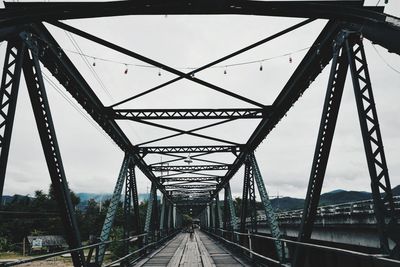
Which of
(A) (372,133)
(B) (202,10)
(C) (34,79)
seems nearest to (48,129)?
(C) (34,79)

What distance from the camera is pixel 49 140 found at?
747 cm

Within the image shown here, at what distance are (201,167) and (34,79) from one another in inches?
768

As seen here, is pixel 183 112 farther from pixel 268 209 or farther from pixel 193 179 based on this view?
pixel 193 179

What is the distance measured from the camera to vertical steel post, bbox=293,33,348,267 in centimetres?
711

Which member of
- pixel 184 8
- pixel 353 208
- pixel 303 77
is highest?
pixel 184 8

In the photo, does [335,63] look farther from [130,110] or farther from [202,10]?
[130,110]

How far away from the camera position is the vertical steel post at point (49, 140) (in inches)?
282

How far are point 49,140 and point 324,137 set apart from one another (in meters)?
6.32

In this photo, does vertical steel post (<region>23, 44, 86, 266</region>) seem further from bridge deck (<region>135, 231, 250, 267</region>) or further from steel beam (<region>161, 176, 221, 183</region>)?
steel beam (<region>161, 176, 221, 183</region>)

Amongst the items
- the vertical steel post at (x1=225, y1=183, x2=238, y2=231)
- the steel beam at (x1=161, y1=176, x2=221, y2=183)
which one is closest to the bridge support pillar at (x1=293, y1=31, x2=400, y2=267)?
the vertical steel post at (x1=225, y1=183, x2=238, y2=231)

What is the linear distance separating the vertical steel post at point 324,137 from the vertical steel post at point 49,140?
5510 mm

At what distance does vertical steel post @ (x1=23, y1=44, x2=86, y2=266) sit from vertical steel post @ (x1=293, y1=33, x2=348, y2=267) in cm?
551

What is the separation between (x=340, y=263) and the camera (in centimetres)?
2122

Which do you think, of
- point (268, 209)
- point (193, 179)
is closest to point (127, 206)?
point (268, 209)
